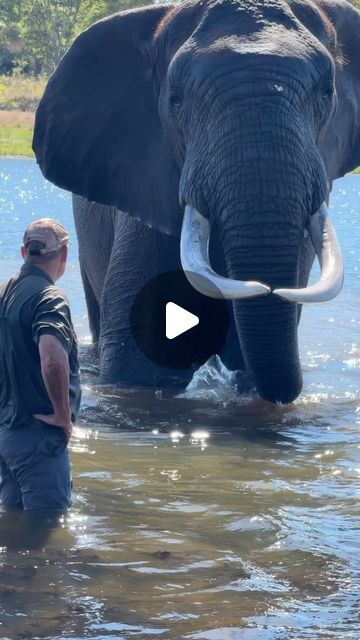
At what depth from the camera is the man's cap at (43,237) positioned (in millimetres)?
6531

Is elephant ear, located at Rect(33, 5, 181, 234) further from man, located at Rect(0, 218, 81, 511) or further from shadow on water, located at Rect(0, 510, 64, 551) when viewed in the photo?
shadow on water, located at Rect(0, 510, 64, 551)

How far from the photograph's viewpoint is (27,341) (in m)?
6.59

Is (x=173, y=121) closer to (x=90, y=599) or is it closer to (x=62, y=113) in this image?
(x=62, y=113)

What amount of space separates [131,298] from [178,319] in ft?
1.26

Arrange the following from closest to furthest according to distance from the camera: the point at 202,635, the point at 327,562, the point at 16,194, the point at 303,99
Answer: the point at 202,635, the point at 327,562, the point at 303,99, the point at 16,194

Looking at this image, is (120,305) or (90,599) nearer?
(90,599)

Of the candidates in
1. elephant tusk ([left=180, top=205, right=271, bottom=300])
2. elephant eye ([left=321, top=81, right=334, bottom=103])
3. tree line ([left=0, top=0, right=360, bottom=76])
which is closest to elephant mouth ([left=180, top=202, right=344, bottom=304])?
elephant tusk ([left=180, top=205, right=271, bottom=300])

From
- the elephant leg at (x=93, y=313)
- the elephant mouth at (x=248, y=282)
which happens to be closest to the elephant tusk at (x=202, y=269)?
the elephant mouth at (x=248, y=282)

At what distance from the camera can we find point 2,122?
7012 centimetres

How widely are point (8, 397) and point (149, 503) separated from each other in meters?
1.05

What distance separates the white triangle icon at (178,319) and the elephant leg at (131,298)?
81 mm

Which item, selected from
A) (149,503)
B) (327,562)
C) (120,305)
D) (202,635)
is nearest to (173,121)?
(120,305)

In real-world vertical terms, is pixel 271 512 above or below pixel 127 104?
below
